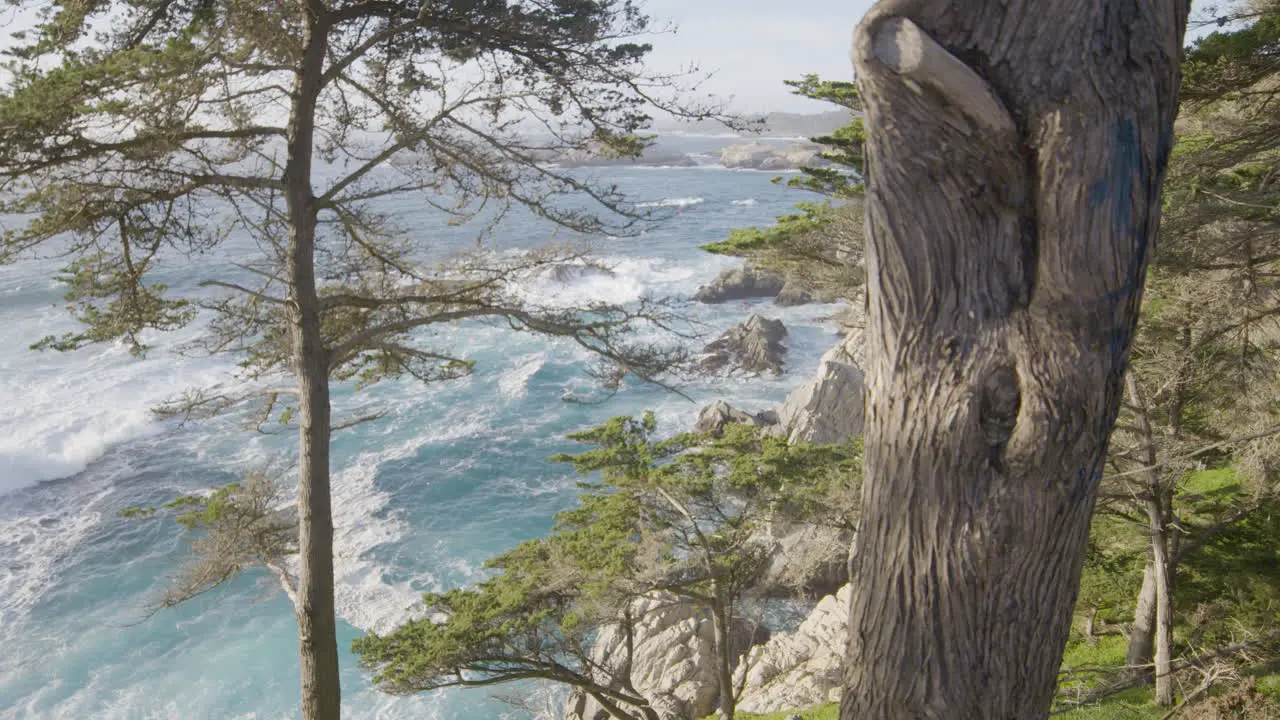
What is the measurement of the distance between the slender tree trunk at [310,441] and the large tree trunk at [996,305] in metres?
4.18

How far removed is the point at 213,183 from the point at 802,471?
5075mm

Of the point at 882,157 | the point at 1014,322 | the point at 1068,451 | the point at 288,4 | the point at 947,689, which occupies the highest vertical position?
the point at 288,4

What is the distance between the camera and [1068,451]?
6.16 feet

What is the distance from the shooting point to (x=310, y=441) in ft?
17.6

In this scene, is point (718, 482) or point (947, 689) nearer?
point (947, 689)

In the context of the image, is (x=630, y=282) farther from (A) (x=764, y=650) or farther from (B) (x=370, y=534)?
(A) (x=764, y=650)

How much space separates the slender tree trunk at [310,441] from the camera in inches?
208

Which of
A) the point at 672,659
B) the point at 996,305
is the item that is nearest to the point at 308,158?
the point at 996,305

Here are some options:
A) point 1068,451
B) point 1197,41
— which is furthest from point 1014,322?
point 1197,41

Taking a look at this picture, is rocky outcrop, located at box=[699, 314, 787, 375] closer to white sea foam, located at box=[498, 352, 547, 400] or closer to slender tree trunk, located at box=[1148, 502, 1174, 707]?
white sea foam, located at box=[498, 352, 547, 400]

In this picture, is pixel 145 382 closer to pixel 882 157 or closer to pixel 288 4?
pixel 288 4

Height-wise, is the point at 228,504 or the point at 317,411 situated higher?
the point at 317,411

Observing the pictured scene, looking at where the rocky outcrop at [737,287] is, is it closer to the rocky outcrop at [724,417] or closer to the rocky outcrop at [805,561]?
the rocky outcrop at [724,417]

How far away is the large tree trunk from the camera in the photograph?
70.0 inches
